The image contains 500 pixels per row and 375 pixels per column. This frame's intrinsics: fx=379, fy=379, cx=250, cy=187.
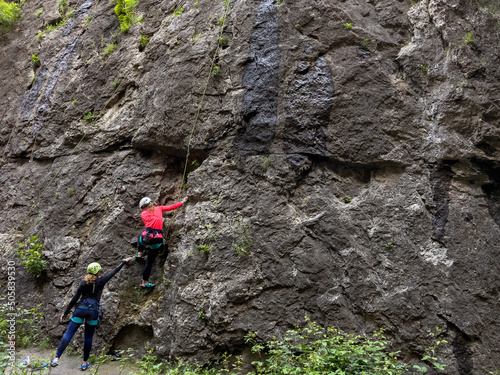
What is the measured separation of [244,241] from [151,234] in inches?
62.6

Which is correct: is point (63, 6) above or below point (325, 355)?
above

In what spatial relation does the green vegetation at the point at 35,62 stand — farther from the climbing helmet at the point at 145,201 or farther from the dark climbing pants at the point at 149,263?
the dark climbing pants at the point at 149,263

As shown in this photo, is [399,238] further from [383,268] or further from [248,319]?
[248,319]

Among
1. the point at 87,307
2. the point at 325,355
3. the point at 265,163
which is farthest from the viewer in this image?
the point at 265,163

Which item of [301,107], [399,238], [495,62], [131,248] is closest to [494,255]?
[399,238]

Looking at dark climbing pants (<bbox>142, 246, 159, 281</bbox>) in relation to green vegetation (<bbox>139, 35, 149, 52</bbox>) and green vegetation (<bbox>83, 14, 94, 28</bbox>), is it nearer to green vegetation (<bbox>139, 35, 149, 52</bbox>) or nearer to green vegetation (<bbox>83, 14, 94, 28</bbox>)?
green vegetation (<bbox>139, 35, 149, 52</bbox>)

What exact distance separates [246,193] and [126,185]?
8.32 feet

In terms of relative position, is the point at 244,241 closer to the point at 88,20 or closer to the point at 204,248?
the point at 204,248

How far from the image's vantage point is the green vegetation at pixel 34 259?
22.9 feet

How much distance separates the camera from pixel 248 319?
539 centimetres

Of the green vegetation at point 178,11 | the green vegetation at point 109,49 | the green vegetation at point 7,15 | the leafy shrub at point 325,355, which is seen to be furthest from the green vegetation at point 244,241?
the green vegetation at point 7,15

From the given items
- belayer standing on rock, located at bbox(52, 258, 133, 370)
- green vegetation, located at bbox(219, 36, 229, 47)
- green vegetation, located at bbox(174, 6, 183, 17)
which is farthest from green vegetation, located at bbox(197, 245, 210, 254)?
green vegetation, located at bbox(174, 6, 183, 17)

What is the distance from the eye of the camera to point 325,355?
4.36 meters

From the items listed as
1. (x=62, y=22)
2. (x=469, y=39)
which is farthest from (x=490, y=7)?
(x=62, y=22)
